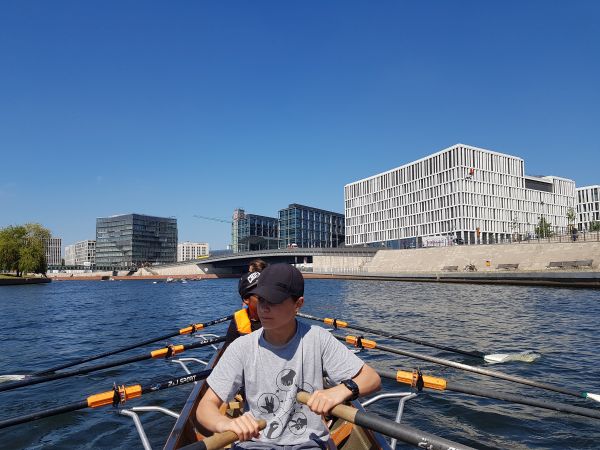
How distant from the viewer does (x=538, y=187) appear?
111 m

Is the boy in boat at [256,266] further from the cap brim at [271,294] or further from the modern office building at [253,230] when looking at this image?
the modern office building at [253,230]

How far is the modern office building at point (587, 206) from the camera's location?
121 meters

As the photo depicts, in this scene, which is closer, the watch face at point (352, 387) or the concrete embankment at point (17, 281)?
the watch face at point (352, 387)

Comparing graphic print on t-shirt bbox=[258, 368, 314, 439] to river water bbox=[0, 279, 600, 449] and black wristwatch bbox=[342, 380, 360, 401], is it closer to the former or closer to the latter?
black wristwatch bbox=[342, 380, 360, 401]

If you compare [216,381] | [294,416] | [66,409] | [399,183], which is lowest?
[66,409]

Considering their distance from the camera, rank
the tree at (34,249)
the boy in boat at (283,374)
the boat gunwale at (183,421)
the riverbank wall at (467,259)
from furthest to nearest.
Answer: the tree at (34,249) < the riverbank wall at (467,259) < the boat gunwale at (183,421) < the boy in boat at (283,374)

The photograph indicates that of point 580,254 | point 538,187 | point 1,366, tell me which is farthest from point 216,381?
point 538,187

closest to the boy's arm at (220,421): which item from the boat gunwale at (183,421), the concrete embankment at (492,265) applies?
the boat gunwale at (183,421)

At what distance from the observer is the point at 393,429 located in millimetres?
3115

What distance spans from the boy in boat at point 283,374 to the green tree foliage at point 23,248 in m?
87.8

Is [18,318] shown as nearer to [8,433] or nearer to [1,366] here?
[1,366]

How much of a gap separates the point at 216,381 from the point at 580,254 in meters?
58.1

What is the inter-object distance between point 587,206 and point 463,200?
52.2m

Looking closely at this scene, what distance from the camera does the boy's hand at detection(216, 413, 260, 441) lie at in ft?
9.47
